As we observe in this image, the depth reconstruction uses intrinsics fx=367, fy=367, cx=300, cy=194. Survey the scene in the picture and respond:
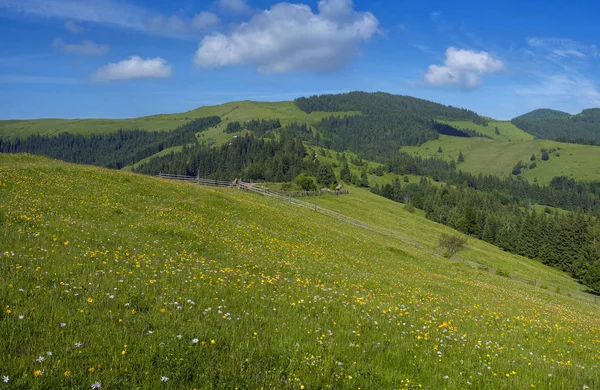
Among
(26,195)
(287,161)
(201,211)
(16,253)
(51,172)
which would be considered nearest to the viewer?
(16,253)

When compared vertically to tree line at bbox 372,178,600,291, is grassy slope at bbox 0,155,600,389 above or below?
above

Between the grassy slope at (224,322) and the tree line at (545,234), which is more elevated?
the grassy slope at (224,322)

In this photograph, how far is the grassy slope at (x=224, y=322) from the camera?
587 cm

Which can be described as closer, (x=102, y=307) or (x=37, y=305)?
(x=37, y=305)

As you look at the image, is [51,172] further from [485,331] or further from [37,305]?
[485,331]

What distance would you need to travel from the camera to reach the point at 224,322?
316 inches

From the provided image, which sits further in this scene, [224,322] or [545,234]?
[545,234]

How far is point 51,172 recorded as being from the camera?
2986 cm

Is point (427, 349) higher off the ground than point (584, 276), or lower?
higher

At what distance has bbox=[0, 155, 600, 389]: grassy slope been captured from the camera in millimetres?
5871

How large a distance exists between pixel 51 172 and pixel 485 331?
32.4m

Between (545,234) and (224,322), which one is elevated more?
(224,322)

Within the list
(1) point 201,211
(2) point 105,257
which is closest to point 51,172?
(1) point 201,211

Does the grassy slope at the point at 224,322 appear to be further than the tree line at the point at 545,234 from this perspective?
No
